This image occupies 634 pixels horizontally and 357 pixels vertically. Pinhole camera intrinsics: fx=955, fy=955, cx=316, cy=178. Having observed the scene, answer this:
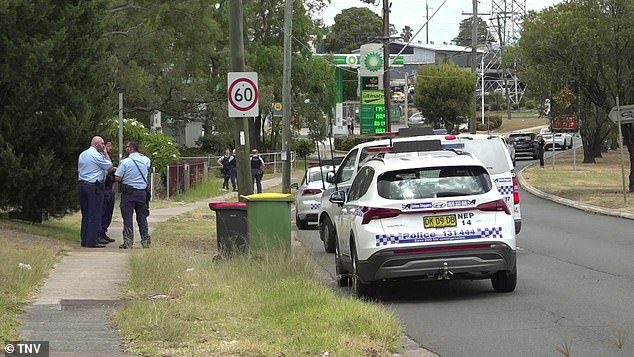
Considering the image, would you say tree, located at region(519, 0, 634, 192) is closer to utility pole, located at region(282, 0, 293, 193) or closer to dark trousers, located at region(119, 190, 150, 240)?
utility pole, located at region(282, 0, 293, 193)

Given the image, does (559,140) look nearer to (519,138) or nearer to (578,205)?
(519,138)

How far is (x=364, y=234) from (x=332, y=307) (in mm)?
1876

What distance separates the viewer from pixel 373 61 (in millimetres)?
42125

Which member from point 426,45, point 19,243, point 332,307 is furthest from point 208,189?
point 426,45

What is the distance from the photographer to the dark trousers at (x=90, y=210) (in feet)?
48.6

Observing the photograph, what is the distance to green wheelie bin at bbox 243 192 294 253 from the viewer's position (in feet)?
43.1

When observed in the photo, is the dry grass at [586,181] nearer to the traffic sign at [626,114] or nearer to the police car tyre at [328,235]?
the traffic sign at [626,114]

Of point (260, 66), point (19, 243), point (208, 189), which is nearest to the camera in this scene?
point (19, 243)

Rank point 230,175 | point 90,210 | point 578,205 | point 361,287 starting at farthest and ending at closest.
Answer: point 230,175
point 578,205
point 90,210
point 361,287

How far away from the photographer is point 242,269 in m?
12.0

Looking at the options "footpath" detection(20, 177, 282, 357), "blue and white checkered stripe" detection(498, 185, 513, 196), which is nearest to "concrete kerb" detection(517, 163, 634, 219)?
"blue and white checkered stripe" detection(498, 185, 513, 196)

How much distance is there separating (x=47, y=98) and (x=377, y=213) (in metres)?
7.07

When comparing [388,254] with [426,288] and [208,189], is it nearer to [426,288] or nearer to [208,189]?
[426,288]

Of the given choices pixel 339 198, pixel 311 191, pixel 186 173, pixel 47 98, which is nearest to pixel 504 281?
pixel 339 198
